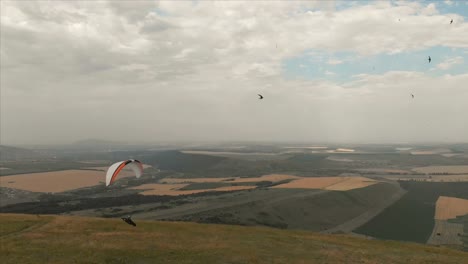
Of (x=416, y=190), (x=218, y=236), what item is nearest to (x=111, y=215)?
(x=218, y=236)

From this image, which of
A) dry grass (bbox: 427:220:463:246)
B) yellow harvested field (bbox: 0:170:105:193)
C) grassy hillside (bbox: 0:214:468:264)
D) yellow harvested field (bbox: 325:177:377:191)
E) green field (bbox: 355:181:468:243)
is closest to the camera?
grassy hillside (bbox: 0:214:468:264)

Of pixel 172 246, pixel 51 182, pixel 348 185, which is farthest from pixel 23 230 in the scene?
pixel 51 182

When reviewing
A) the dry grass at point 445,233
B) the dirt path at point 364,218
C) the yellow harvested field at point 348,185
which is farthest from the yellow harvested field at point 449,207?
the yellow harvested field at point 348,185

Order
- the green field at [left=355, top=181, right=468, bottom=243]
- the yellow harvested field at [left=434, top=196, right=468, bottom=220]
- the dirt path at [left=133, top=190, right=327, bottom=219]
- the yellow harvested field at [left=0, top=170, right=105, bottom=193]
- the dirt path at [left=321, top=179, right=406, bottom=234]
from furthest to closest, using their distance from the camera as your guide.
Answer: the yellow harvested field at [left=0, top=170, right=105, bottom=193] → the yellow harvested field at [left=434, top=196, right=468, bottom=220] → the dirt path at [left=133, top=190, right=327, bottom=219] → the dirt path at [left=321, top=179, right=406, bottom=234] → the green field at [left=355, top=181, right=468, bottom=243]

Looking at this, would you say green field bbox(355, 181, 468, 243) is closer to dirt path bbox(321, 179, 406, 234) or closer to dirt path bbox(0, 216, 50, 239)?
dirt path bbox(321, 179, 406, 234)

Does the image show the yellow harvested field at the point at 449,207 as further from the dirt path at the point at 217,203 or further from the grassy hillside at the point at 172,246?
the grassy hillside at the point at 172,246

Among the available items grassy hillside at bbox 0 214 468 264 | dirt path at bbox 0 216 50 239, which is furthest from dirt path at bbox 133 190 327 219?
dirt path at bbox 0 216 50 239
